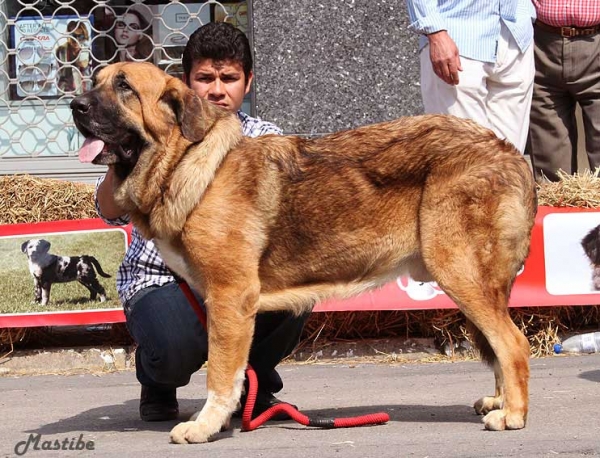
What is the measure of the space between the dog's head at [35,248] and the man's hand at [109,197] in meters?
1.90

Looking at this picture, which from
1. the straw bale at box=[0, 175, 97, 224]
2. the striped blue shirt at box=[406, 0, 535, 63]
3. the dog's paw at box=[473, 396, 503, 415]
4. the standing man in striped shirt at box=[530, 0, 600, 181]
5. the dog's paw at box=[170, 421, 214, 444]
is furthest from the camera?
the standing man in striped shirt at box=[530, 0, 600, 181]

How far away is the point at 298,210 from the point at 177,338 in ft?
2.58

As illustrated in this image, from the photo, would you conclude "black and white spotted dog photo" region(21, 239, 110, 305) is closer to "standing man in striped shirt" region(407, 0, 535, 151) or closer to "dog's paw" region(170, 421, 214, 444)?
"standing man in striped shirt" region(407, 0, 535, 151)

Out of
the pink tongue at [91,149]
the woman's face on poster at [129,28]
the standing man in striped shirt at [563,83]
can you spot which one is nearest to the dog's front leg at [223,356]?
the pink tongue at [91,149]

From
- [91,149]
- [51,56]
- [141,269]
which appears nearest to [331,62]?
[51,56]

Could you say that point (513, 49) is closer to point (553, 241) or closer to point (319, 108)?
point (553, 241)

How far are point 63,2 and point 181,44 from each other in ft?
3.20

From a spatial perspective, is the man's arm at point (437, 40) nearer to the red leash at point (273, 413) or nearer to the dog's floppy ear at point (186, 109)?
the dog's floppy ear at point (186, 109)

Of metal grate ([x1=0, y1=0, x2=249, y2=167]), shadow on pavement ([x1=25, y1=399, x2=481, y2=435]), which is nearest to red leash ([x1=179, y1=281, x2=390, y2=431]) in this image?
shadow on pavement ([x1=25, y1=399, x2=481, y2=435])

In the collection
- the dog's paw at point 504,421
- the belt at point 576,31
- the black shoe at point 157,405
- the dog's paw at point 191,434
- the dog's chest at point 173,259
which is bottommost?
the black shoe at point 157,405

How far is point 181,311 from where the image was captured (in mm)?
4898

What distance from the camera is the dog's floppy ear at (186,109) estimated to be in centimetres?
446

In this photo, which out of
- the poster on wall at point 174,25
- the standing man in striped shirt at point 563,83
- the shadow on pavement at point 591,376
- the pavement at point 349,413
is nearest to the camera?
the pavement at point 349,413

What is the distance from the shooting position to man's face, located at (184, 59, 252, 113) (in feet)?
17.3
